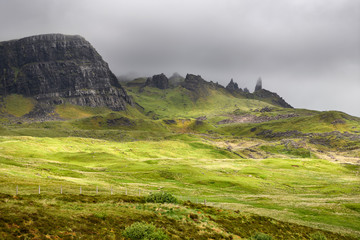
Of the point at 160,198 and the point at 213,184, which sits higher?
the point at 160,198

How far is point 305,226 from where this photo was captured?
40.5 metres

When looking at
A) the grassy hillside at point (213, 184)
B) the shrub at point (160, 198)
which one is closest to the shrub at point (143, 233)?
the grassy hillside at point (213, 184)

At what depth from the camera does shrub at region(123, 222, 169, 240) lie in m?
21.5

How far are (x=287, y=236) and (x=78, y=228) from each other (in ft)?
85.8

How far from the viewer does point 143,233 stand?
21.8 m

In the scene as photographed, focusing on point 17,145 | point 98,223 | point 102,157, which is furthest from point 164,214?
point 17,145

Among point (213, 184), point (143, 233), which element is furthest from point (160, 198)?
point (213, 184)

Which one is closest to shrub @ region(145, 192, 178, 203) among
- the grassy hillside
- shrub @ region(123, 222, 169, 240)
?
the grassy hillside

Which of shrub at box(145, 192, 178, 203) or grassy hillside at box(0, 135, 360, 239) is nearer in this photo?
shrub at box(145, 192, 178, 203)

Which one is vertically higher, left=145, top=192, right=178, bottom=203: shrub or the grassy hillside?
left=145, top=192, right=178, bottom=203: shrub

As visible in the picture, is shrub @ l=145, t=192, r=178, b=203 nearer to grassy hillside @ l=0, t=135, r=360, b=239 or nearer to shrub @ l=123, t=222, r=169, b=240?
grassy hillside @ l=0, t=135, r=360, b=239

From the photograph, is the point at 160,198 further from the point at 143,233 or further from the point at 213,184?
the point at 213,184

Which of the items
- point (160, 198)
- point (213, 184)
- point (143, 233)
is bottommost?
point (213, 184)

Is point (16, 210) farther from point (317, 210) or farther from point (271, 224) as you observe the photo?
point (317, 210)
